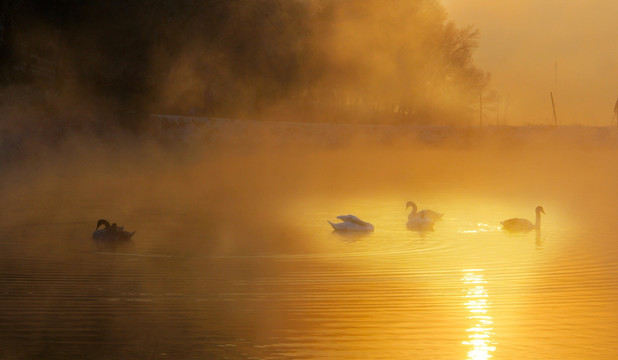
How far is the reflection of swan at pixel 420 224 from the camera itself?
14359mm

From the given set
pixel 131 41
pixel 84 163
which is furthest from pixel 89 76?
pixel 84 163

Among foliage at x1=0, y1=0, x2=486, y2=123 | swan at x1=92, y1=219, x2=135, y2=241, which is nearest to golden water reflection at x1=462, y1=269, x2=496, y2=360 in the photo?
swan at x1=92, y1=219, x2=135, y2=241

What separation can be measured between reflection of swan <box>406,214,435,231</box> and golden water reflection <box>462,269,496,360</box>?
4051 millimetres

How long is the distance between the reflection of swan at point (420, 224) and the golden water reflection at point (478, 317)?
4.05 metres

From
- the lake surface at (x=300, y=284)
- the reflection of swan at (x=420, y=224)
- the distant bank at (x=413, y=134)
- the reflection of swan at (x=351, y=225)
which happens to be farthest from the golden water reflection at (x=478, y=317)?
the distant bank at (x=413, y=134)

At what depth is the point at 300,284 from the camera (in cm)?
949

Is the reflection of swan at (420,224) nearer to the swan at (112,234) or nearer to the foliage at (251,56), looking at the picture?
the swan at (112,234)

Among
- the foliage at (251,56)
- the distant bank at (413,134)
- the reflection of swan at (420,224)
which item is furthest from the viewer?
the distant bank at (413,134)

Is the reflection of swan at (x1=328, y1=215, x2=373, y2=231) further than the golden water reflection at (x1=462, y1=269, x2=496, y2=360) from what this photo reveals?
Yes

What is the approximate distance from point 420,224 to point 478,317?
21.4 ft

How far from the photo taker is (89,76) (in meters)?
33.1

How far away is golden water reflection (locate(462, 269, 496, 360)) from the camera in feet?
22.5

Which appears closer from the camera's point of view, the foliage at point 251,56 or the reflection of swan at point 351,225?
the reflection of swan at point 351,225

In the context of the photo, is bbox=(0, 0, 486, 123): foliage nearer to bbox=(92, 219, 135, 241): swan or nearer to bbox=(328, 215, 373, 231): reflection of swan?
bbox=(92, 219, 135, 241): swan
